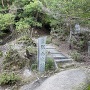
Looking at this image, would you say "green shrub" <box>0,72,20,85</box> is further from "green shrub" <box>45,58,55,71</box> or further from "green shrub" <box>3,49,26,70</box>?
"green shrub" <box>45,58,55,71</box>

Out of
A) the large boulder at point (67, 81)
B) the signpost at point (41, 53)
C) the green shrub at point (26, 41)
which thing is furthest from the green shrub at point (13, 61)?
the green shrub at point (26, 41)

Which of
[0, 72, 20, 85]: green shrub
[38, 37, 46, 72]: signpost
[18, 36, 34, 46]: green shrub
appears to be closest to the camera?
[0, 72, 20, 85]: green shrub

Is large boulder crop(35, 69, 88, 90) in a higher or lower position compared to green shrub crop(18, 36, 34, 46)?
lower

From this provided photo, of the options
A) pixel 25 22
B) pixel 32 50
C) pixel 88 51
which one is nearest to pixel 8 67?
pixel 32 50

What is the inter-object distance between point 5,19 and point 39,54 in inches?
295

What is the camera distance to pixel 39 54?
8.55 m

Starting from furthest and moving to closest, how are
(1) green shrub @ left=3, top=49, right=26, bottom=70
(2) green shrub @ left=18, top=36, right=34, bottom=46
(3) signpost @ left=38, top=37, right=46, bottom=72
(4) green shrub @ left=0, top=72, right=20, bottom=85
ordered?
(2) green shrub @ left=18, top=36, right=34, bottom=46
(1) green shrub @ left=3, top=49, right=26, bottom=70
(3) signpost @ left=38, top=37, right=46, bottom=72
(4) green shrub @ left=0, top=72, right=20, bottom=85

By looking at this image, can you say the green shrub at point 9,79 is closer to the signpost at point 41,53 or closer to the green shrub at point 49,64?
the signpost at point 41,53

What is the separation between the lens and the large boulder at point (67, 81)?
744 centimetres

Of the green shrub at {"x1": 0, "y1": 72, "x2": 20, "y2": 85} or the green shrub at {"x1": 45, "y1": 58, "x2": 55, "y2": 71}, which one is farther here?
the green shrub at {"x1": 45, "y1": 58, "x2": 55, "y2": 71}

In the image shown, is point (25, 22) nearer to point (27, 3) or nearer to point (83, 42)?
point (27, 3)

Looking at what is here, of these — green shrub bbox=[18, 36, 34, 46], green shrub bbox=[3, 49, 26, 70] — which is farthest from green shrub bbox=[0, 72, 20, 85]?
green shrub bbox=[18, 36, 34, 46]

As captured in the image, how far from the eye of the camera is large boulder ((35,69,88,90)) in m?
7.44

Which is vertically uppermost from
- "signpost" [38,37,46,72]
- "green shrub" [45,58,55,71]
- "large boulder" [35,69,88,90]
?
"signpost" [38,37,46,72]
